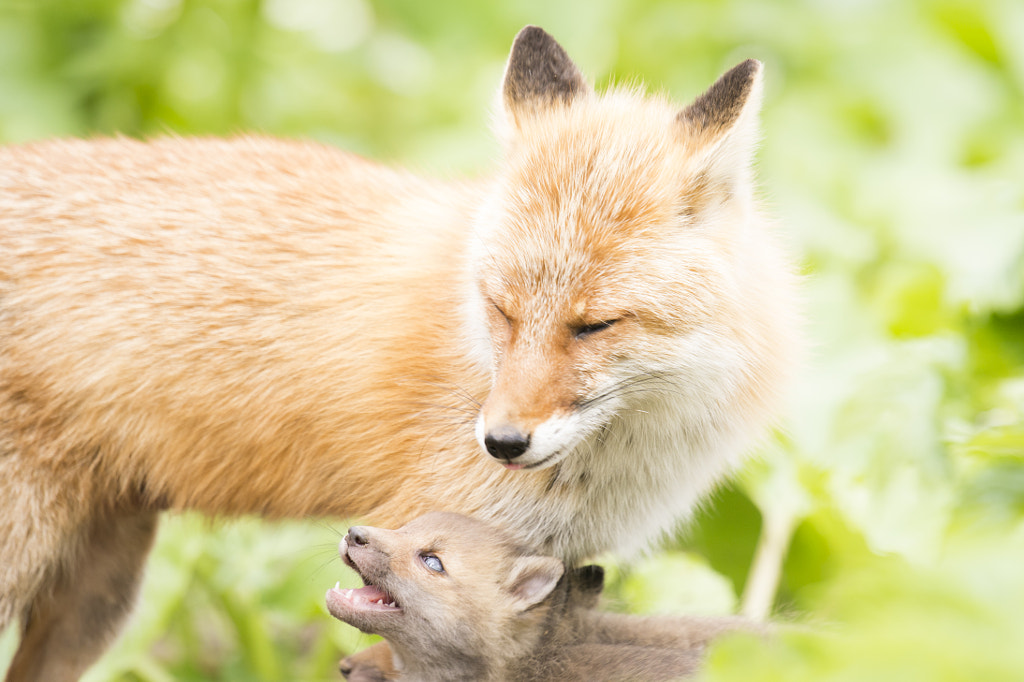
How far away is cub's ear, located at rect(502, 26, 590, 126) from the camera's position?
3.82 metres

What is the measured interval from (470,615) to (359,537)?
1.65 ft

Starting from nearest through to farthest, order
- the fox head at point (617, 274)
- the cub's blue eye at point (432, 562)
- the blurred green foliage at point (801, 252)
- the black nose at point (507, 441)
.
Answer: the blurred green foliage at point (801, 252) → the black nose at point (507, 441) → the fox head at point (617, 274) → the cub's blue eye at point (432, 562)

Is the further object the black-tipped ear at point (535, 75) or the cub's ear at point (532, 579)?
the black-tipped ear at point (535, 75)

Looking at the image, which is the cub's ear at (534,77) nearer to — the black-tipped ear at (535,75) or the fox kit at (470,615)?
the black-tipped ear at (535,75)

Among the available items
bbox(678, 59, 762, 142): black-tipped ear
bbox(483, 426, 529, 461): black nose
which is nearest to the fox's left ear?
bbox(678, 59, 762, 142): black-tipped ear

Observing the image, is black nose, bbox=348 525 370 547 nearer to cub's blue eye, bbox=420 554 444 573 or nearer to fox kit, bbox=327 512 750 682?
fox kit, bbox=327 512 750 682

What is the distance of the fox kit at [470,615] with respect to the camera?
3.51 meters

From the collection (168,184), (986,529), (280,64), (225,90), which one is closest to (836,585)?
(986,529)

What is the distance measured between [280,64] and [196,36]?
0.85 meters

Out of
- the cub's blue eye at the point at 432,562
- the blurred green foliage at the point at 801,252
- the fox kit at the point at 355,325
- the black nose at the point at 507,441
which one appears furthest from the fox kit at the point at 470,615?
the blurred green foliage at the point at 801,252

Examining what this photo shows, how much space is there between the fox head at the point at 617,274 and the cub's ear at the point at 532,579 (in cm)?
42

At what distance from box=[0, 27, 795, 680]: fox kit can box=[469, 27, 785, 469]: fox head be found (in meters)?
0.01

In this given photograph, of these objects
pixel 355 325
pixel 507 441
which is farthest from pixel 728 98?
pixel 355 325

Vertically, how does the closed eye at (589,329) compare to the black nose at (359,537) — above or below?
→ above
